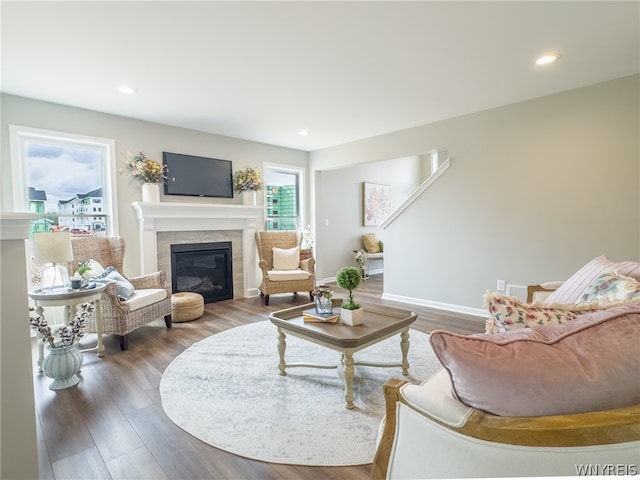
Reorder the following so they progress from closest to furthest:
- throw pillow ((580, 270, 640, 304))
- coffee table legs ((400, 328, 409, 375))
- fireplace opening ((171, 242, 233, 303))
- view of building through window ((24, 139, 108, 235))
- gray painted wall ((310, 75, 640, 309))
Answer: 1. throw pillow ((580, 270, 640, 304))
2. coffee table legs ((400, 328, 409, 375))
3. gray painted wall ((310, 75, 640, 309))
4. view of building through window ((24, 139, 108, 235))
5. fireplace opening ((171, 242, 233, 303))

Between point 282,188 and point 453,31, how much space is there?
3.98 metres

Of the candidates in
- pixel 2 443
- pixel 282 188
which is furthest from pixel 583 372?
pixel 282 188

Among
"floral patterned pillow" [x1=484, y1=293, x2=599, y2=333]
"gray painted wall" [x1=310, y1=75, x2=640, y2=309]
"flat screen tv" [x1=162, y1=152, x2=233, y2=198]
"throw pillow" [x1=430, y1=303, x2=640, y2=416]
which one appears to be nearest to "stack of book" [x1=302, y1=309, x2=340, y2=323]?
"floral patterned pillow" [x1=484, y1=293, x2=599, y2=333]

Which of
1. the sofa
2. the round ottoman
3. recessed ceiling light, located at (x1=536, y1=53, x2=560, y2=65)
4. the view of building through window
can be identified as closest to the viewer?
the sofa

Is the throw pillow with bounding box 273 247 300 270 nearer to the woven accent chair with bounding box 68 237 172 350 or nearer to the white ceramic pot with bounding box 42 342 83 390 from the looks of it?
the woven accent chair with bounding box 68 237 172 350

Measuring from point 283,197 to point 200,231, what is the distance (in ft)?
5.53

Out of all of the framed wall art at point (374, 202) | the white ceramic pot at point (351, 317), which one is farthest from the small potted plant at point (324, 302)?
the framed wall art at point (374, 202)

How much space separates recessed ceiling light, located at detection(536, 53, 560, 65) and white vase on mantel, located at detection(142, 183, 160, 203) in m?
4.27

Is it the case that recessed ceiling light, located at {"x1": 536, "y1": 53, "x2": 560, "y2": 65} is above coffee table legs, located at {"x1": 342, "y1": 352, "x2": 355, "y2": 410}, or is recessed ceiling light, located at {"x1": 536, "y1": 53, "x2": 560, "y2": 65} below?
above

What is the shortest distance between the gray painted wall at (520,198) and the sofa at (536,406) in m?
3.12

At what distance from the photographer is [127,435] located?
5.93ft

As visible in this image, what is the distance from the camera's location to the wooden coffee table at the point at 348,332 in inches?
80.7

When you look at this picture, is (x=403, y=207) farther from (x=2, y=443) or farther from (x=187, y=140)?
(x=2, y=443)

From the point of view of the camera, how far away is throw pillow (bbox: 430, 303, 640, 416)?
0.75 m
